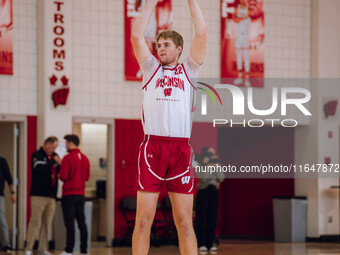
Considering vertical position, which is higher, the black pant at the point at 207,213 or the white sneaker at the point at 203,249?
the black pant at the point at 207,213

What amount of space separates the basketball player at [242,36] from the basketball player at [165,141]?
8.50 m

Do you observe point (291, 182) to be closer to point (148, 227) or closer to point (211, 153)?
point (211, 153)

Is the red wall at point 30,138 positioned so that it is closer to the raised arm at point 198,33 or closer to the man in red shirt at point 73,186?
the man in red shirt at point 73,186

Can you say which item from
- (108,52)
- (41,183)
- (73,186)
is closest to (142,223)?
(73,186)

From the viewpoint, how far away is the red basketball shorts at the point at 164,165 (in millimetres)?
4867

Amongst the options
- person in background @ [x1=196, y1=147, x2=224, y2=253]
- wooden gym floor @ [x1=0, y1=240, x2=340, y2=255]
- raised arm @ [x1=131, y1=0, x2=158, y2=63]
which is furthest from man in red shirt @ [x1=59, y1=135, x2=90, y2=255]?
raised arm @ [x1=131, y1=0, x2=158, y2=63]

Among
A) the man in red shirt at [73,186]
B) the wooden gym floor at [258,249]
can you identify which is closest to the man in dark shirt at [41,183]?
the man in red shirt at [73,186]

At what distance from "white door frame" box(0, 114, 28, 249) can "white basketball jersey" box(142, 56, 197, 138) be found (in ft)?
23.7

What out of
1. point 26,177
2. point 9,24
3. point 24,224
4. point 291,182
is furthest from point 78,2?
point 291,182

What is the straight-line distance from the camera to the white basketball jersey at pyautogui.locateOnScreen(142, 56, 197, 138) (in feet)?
16.1

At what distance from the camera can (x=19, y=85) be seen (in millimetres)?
11766

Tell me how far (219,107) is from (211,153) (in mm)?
2652

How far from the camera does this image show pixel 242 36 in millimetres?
13422

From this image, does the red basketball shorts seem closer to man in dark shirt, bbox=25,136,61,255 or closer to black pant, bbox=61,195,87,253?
black pant, bbox=61,195,87,253
